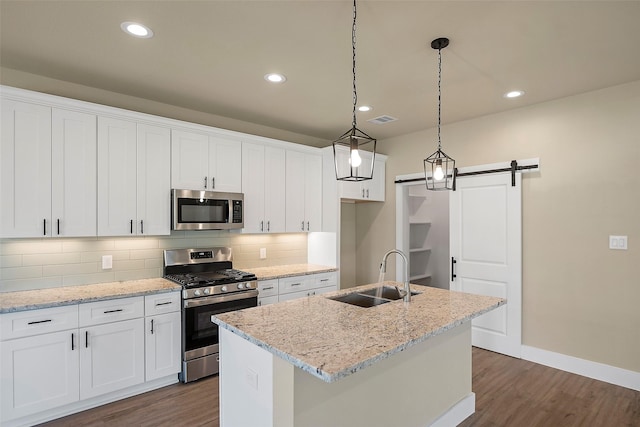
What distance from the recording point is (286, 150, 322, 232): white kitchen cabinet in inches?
171

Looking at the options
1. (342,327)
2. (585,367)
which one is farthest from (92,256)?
(585,367)

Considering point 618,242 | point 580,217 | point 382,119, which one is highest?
point 382,119

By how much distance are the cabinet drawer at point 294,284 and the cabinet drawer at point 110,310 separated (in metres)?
1.46

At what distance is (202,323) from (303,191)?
202 centimetres

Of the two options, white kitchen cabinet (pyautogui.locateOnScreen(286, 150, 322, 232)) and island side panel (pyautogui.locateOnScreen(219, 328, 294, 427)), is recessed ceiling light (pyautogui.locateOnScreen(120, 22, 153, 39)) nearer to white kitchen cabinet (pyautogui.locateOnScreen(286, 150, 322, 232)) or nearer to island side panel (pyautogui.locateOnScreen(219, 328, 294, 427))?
island side panel (pyautogui.locateOnScreen(219, 328, 294, 427))

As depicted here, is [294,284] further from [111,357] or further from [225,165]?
[111,357]

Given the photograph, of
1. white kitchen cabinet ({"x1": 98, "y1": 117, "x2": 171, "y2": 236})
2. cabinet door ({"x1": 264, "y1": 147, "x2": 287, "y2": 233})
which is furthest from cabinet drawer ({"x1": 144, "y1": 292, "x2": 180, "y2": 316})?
cabinet door ({"x1": 264, "y1": 147, "x2": 287, "y2": 233})

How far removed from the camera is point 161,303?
305 centimetres

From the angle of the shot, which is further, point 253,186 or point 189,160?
point 253,186

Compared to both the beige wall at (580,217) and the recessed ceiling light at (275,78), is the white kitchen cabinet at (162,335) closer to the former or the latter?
the recessed ceiling light at (275,78)

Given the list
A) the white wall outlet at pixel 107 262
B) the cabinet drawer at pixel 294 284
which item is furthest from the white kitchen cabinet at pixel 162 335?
the cabinet drawer at pixel 294 284

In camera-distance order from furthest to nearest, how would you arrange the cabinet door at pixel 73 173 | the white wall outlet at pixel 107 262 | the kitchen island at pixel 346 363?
the white wall outlet at pixel 107 262 → the cabinet door at pixel 73 173 → the kitchen island at pixel 346 363

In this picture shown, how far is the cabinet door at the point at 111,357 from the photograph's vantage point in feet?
8.79

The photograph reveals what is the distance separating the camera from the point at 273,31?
2283mm
